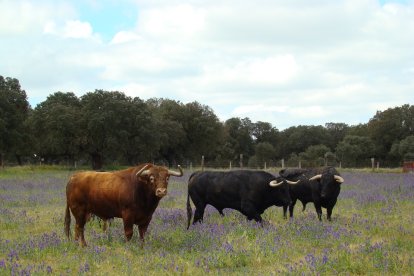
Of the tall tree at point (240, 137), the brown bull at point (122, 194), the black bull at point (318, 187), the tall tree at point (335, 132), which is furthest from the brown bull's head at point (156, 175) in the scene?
the tall tree at point (335, 132)

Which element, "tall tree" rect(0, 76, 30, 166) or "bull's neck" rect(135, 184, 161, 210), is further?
"tall tree" rect(0, 76, 30, 166)

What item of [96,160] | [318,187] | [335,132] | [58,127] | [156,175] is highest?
[335,132]

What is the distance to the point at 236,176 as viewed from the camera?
11.9 meters

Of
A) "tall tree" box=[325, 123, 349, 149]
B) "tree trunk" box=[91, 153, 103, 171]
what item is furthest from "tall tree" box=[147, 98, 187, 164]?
"tall tree" box=[325, 123, 349, 149]

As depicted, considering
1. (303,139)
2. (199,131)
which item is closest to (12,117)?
(199,131)

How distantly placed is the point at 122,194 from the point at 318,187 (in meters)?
6.29

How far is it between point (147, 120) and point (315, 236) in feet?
152

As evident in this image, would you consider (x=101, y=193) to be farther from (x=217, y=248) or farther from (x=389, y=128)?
(x=389, y=128)

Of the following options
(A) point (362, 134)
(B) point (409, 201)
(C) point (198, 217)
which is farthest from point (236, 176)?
(A) point (362, 134)

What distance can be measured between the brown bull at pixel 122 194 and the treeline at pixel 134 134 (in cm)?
3829

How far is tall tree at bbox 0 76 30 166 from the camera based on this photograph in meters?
46.2

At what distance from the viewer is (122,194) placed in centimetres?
897

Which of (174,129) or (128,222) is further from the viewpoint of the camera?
(174,129)

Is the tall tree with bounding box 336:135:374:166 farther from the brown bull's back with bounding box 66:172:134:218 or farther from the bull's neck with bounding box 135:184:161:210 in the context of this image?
the bull's neck with bounding box 135:184:161:210
